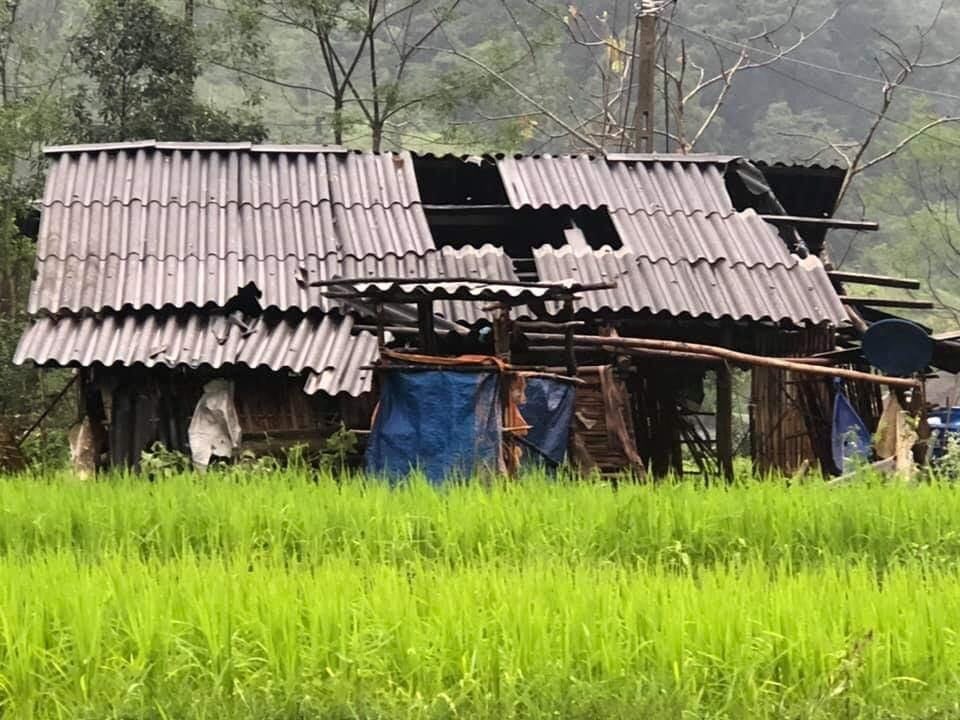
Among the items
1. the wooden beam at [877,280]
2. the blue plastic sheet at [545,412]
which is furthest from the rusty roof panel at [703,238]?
the blue plastic sheet at [545,412]

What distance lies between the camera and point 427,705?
3.25 m

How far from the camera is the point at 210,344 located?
29.1 ft

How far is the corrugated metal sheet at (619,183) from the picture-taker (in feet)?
34.7

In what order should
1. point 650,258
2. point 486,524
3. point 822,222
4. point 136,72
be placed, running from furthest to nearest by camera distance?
point 136,72
point 822,222
point 650,258
point 486,524

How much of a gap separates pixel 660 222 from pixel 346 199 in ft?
9.60

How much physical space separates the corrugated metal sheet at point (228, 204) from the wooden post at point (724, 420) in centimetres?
278

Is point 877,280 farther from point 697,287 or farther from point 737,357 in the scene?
point 737,357

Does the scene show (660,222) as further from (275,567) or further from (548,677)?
(548,677)

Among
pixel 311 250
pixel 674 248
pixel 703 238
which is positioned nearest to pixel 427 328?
pixel 311 250

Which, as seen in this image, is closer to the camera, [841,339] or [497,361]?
[497,361]

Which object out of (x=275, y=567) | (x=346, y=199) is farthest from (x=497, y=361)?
(x=346, y=199)

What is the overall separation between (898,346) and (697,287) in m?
2.01

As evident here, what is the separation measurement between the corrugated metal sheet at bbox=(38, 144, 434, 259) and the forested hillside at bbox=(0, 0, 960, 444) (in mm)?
3340

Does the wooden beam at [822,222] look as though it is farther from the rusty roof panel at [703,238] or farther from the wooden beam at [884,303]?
the wooden beam at [884,303]
